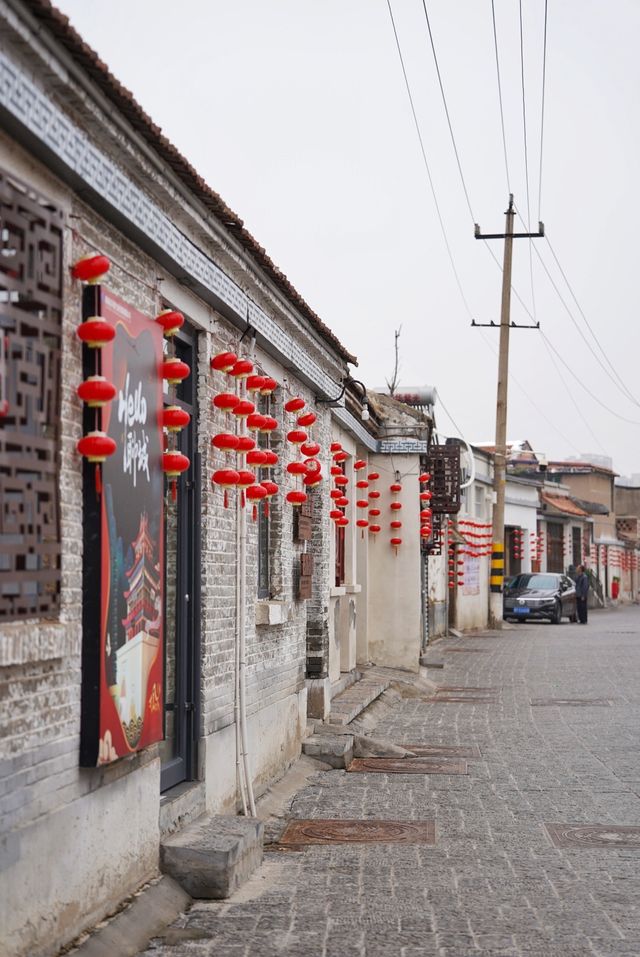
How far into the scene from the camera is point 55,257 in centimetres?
555

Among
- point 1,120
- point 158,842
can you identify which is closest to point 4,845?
point 158,842

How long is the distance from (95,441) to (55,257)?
0.82m

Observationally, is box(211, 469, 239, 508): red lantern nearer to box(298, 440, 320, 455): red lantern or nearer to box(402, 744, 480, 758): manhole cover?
box(298, 440, 320, 455): red lantern

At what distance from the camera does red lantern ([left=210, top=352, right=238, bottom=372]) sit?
859 cm

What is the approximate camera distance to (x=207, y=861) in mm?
7109

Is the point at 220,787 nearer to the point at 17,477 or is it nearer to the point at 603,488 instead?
the point at 17,477

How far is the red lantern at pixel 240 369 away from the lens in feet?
29.2

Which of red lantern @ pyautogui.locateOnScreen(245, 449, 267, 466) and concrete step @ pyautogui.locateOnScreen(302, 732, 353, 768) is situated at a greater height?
red lantern @ pyautogui.locateOnScreen(245, 449, 267, 466)

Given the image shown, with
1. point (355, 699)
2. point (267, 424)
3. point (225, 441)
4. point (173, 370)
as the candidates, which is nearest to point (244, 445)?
point (225, 441)

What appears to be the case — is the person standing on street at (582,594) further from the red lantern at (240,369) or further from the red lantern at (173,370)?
the red lantern at (173,370)

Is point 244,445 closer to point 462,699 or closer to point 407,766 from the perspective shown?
point 407,766

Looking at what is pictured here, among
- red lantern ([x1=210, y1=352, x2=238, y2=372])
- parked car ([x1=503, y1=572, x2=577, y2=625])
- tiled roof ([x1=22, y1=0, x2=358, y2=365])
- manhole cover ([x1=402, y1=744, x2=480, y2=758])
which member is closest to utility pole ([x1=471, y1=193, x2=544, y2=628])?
parked car ([x1=503, y1=572, x2=577, y2=625])

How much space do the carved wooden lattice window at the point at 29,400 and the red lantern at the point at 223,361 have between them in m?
3.01

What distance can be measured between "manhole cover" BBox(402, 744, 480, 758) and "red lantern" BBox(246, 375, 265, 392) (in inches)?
186
